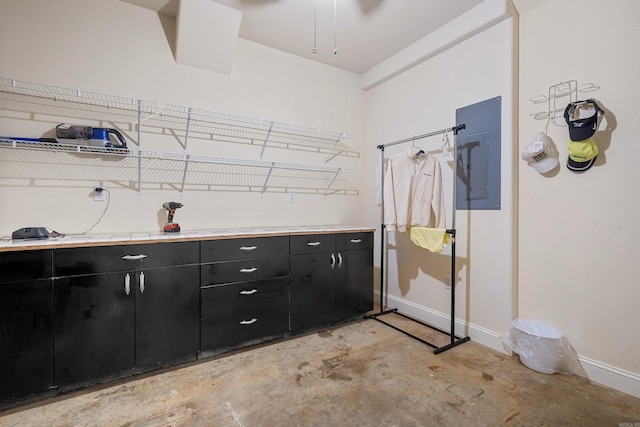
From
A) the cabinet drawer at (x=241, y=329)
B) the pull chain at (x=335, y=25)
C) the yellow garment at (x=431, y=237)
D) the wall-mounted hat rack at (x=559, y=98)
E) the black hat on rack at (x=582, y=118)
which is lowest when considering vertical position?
the cabinet drawer at (x=241, y=329)

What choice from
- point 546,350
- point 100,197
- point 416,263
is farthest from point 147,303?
point 546,350

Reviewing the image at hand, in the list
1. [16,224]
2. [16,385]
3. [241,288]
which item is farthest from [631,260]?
[16,224]

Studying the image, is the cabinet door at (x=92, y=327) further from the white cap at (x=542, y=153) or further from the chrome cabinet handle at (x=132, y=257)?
the white cap at (x=542, y=153)

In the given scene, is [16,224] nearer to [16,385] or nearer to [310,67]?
[16,385]

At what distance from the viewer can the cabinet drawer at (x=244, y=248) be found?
7.23 ft

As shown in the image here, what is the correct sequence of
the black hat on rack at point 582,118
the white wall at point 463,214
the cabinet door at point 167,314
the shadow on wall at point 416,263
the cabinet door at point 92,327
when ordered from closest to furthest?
the cabinet door at point 92,327, the black hat on rack at point 582,118, the cabinet door at point 167,314, the white wall at point 463,214, the shadow on wall at point 416,263

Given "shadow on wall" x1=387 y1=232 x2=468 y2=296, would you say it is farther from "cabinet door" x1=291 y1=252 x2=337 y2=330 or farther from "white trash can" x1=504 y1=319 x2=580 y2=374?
"cabinet door" x1=291 y1=252 x2=337 y2=330

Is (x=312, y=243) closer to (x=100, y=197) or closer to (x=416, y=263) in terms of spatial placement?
(x=416, y=263)

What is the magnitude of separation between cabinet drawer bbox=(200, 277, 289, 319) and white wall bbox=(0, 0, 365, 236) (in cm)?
74

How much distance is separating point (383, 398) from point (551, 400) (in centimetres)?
100

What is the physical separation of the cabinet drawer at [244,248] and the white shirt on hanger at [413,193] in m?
1.07

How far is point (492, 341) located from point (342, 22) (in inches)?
121

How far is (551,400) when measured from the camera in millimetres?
1738

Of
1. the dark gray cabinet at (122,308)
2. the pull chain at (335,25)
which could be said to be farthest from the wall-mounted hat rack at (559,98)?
the dark gray cabinet at (122,308)
